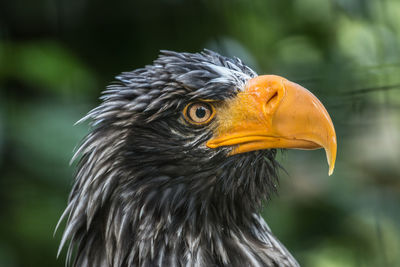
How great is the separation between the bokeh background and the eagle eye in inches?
36.0

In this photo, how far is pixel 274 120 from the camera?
179 centimetres

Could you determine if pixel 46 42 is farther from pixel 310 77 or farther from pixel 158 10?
pixel 310 77

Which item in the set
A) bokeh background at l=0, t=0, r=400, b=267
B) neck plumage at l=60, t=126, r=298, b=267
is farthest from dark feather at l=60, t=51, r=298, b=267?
bokeh background at l=0, t=0, r=400, b=267

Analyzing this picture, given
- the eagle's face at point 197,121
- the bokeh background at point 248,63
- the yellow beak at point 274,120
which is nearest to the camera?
the yellow beak at point 274,120

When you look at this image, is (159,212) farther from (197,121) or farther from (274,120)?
(274,120)

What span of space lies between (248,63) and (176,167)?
53.2 inches

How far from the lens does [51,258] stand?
2.96 meters

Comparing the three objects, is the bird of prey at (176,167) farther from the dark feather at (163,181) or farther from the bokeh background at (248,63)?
the bokeh background at (248,63)

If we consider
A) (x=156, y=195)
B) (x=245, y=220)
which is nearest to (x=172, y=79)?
(x=156, y=195)

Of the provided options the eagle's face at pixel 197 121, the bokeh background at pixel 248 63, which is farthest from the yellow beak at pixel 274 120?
the bokeh background at pixel 248 63

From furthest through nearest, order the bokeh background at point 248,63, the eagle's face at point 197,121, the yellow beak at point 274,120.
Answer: the bokeh background at point 248,63, the eagle's face at point 197,121, the yellow beak at point 274,120

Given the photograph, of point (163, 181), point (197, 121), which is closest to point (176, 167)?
point (163, 181)

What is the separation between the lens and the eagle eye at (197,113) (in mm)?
1888

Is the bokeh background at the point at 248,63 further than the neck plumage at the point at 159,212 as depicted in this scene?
Yes
